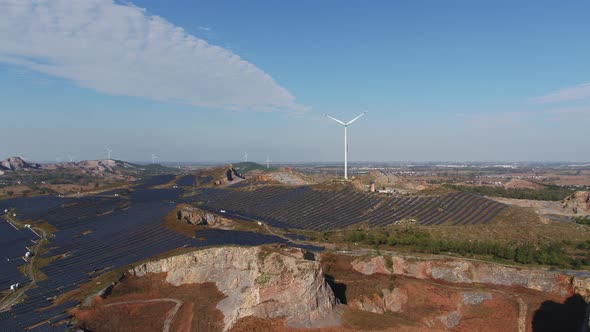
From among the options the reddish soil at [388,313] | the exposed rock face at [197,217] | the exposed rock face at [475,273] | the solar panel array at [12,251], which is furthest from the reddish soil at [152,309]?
the exposed rock face at [197,217]

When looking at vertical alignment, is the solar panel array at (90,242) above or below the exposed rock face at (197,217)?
below

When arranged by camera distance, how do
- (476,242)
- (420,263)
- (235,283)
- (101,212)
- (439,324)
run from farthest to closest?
(101,212)
(476,242)
(420,263)
(235,283)
(439,324)

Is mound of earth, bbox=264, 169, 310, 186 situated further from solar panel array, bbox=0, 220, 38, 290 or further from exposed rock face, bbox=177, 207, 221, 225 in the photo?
solar panel array, bbox=0, 220, 38, 290

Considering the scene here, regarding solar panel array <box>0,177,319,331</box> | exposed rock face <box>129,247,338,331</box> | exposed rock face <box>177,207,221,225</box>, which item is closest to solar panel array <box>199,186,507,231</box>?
exposed rock face <box>177,207,221,225</box>

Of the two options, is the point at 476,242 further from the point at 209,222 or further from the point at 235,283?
the point at 209,222

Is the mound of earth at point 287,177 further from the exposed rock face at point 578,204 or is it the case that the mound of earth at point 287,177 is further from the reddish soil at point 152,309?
the exposed rock face at point 578,204

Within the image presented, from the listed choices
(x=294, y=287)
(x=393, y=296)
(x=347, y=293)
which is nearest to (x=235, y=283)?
(x=294, y=287)
